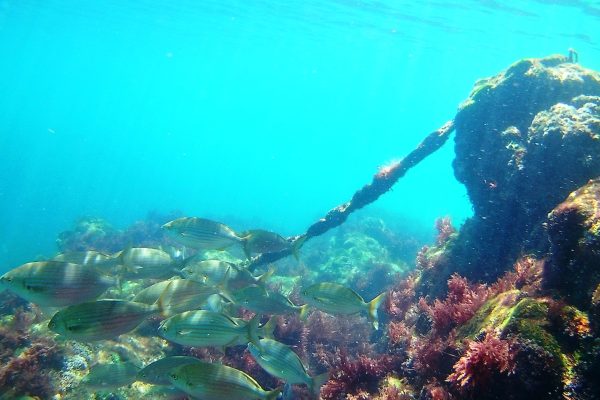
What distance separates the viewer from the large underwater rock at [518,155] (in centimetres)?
623

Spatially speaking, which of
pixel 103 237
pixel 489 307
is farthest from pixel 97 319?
pixel 103 237

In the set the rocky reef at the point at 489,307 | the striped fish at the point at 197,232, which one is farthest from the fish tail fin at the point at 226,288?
the rocky reef at the point at 489,307

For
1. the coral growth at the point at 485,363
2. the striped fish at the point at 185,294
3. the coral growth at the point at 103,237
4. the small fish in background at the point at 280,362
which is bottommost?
the coral growth at the point at 103,237

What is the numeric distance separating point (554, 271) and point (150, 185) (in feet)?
226

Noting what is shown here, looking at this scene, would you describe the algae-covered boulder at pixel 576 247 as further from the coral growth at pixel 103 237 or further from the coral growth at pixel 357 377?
the coral growth at pixel 103 237

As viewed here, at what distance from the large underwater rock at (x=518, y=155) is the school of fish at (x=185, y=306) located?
3504 millimetres

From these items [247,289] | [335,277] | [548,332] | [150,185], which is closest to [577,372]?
[548,332]

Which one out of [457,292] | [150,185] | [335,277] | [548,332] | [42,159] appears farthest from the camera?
[42,159]

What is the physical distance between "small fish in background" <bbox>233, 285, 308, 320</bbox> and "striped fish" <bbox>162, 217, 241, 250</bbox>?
0.91 metres

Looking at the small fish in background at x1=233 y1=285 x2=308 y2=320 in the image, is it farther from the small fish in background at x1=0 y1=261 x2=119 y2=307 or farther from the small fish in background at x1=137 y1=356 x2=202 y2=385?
the small fish in background at x1=0 y1=261 x2=119 y2=307

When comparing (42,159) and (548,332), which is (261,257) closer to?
(548,332)

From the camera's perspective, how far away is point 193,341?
438 centimetres

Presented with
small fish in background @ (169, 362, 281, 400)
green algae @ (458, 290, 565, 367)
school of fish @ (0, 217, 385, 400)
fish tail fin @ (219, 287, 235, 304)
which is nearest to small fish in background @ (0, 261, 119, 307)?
school of fish @ (0, 217, 385, 400)

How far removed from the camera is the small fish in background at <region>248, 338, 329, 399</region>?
460 cm
